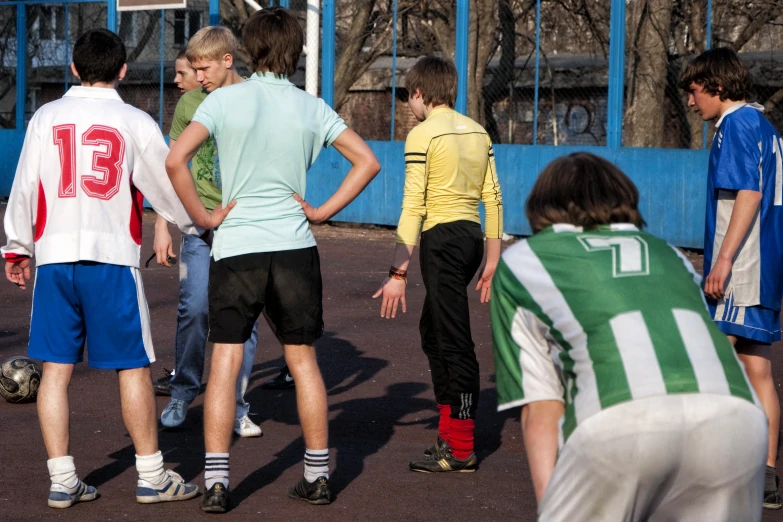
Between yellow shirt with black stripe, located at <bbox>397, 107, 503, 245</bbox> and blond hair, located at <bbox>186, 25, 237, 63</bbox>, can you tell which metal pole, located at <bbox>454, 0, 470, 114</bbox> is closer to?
blond hair, located at <bbox>186, 25, 237, 63</bbox>

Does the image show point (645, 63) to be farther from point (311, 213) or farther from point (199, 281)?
point (311, 213)

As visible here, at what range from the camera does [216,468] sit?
4512 millimetres

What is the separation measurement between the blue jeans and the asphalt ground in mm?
252

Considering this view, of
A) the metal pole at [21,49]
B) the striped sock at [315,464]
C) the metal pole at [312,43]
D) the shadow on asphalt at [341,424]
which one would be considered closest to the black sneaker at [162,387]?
the shadow on asphalt at [341,424]

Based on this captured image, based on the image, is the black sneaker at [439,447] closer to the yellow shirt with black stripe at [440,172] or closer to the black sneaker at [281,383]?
the yellow shirt with black stripe at [440,172]

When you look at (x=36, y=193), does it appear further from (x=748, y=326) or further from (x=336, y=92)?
(x=336, y=92)

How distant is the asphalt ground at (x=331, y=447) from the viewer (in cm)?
468

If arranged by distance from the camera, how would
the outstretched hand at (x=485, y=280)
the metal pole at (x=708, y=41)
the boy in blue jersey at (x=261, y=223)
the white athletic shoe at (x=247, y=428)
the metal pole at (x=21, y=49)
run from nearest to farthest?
the boy in blue jersey at (x=261, y=223), the outstretched hand at (x=485, y=280), the white athletic shoe at (x=247, y=428), the metal pole at (x=708, y=41), the metal pole at (x=21, y=49)

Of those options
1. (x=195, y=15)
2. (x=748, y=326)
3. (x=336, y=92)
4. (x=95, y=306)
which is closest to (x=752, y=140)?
(x=748, y=326)

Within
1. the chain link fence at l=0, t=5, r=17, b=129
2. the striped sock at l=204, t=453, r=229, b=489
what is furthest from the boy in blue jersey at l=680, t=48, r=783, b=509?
the chain link fence at l=0, t=5, r=17, b=129

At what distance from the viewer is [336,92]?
20.1 meters

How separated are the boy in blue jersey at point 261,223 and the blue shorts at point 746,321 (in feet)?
5.46

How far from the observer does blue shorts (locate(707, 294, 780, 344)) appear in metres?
4.78

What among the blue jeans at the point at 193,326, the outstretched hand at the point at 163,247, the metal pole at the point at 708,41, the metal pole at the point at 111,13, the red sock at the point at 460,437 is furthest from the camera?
the metal pole at the point at 111,13
